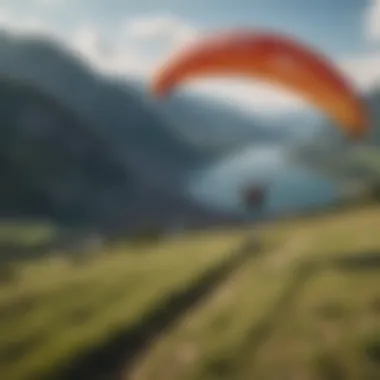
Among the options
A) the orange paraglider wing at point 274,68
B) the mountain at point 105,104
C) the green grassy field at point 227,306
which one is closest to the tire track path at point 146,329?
the green grassy field at point 227,306

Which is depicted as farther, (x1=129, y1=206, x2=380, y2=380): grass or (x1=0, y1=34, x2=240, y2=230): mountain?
(x1=0, y1=34, x2=240, y2=230): mountain

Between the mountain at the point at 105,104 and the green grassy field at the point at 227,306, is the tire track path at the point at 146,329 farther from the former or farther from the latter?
the mountain at the point at 105,104

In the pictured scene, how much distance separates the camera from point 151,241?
Answer: 4.39 feet

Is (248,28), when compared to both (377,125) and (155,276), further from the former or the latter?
(155,276)

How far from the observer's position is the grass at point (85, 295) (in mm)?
1196

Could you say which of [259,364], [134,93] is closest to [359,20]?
[134,93]

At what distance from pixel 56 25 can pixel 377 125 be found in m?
0.67

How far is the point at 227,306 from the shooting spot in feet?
4.20

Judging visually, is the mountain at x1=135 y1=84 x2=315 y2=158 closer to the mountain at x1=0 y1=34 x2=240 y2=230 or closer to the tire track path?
the mountain at x1=0 y1=34 x2=240 y2=230

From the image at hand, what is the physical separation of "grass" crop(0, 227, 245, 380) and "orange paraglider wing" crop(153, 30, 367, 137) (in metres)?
0.31

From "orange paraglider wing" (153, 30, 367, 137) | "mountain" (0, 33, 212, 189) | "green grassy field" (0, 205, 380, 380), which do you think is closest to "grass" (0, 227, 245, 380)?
"green grassy field" (0, 205, 380, 380)

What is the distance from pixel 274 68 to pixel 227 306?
47 cm

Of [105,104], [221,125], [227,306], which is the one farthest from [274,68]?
[227,306]

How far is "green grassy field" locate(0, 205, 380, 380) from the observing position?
3.97 feet
